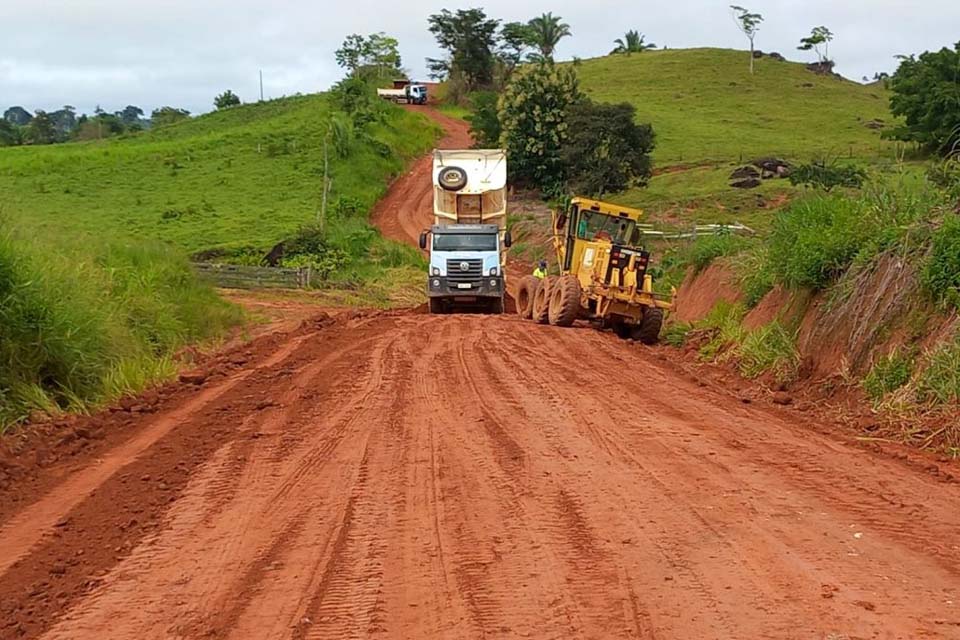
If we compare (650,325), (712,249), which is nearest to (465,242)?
(712,249)

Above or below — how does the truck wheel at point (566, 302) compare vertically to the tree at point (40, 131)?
below

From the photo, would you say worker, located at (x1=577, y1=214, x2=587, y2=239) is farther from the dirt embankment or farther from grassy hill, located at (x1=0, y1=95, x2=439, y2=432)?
grassy hill, located at (x1=0, y1=95, x2=439, y2=432)

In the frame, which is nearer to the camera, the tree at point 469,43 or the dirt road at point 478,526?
the dirt road at point 478,526

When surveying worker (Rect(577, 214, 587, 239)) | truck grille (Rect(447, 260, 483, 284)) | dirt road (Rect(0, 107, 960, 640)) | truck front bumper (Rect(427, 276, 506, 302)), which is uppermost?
worker (Rect(577, 214, 587, 239))

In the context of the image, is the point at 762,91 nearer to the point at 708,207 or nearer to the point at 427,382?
the point at 708,207

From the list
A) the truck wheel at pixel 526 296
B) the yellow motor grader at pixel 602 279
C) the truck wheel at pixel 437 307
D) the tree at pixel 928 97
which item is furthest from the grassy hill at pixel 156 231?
the tree at pixel 928 97

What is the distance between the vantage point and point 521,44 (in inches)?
3418

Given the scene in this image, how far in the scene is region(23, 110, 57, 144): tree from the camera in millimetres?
94500

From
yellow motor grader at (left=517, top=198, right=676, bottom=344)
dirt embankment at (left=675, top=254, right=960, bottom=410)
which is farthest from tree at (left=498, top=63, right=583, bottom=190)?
dirt embankment at (left=675, top=254, right=960, bottom=410)

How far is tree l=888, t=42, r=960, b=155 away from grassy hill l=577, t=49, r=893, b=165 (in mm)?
3115

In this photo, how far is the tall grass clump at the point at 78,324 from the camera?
10.8m

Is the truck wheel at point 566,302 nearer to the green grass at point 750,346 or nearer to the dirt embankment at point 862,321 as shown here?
the green grass at point 750,346

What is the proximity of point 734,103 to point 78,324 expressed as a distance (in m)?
76.7

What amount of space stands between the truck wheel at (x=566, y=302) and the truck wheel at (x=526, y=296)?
2060mm
